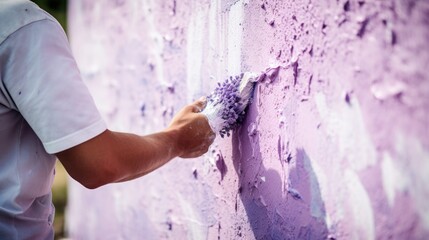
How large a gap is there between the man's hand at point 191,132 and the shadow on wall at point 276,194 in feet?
0.41

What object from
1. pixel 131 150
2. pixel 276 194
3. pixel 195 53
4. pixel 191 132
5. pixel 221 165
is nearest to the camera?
pixel 131 150

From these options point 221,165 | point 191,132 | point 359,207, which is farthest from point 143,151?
point 359,207

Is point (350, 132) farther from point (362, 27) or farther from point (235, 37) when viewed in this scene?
point (235, 37)

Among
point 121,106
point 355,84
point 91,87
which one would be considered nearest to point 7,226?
point 355,84

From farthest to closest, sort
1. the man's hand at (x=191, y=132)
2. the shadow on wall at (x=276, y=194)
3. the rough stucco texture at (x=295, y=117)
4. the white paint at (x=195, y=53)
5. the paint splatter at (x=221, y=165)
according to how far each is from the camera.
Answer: the white paint at (x=195, y=53) < the paint splatter at (x=221, y=165) < the man's hand at (x=191, y=132) < the shadow on wall at (x=276, y=194) < the rough stucco texture at (x=295, y=117)

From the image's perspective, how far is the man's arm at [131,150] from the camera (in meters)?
1.05

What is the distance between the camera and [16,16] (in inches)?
41.0

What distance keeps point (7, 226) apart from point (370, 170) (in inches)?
37.4

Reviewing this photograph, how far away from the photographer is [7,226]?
1.20m

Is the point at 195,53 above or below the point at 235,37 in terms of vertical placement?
below

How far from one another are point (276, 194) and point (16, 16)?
0.83 meters

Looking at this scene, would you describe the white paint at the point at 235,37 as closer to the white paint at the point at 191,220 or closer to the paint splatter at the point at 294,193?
the paint splatter at the point at 294,193

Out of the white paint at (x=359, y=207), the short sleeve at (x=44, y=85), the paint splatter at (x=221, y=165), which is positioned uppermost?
the white paint at (x=359, y=207)

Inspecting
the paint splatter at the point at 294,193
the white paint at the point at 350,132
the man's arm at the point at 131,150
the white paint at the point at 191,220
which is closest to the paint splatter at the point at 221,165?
the man's arm at the point at 131,150
